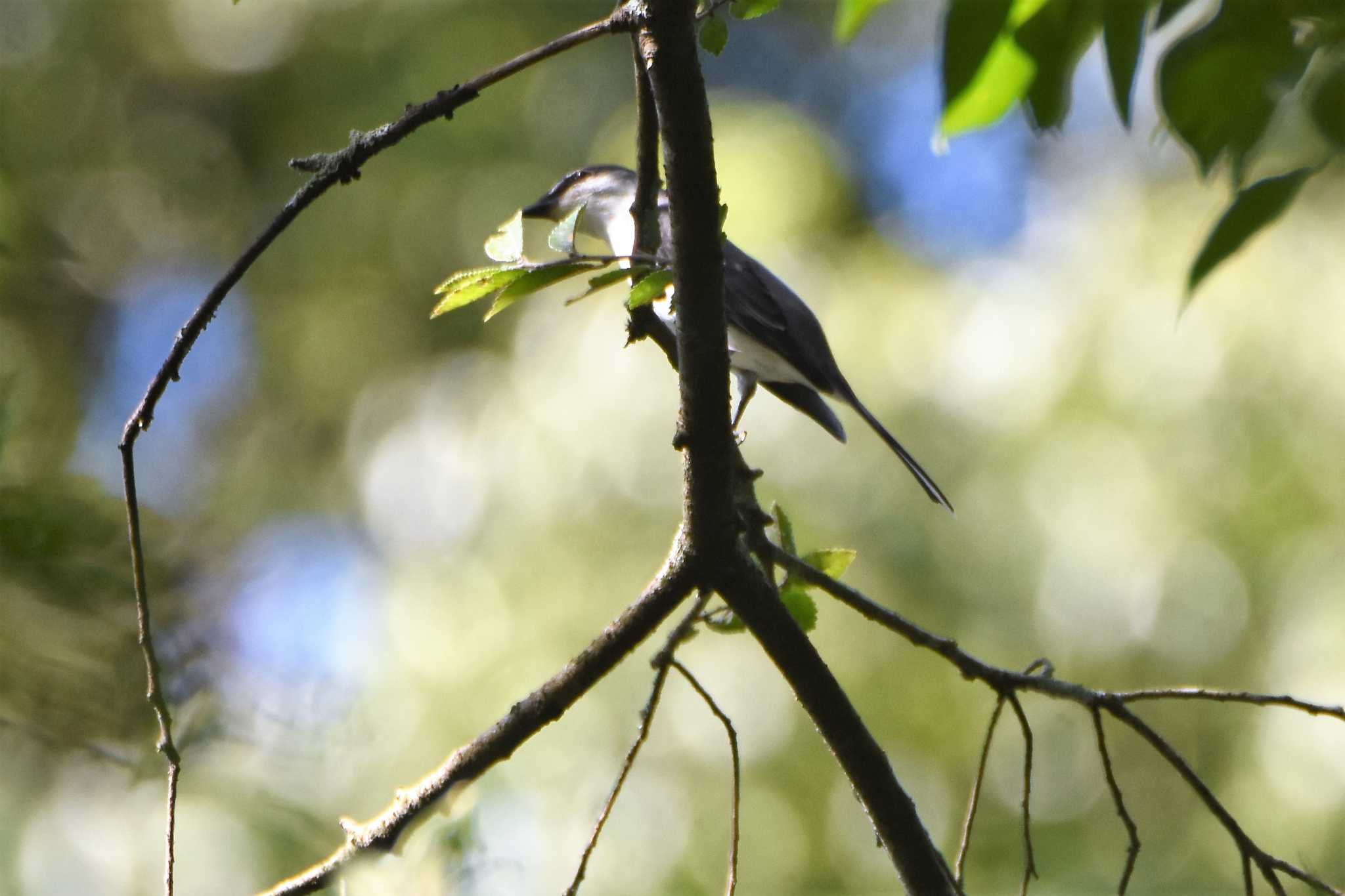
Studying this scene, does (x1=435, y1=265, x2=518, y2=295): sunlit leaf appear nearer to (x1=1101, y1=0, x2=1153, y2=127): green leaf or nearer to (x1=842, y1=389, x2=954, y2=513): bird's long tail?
(x1=1101, y1=0, x2=1153, y2=127): green leaf

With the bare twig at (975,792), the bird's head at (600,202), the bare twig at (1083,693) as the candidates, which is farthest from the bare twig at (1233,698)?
the bird's head at (600,202)

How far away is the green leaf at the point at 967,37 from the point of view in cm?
72

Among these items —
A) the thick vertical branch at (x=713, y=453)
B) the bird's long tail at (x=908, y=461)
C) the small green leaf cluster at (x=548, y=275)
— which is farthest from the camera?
the bird's long tail at (x=908, y=461)

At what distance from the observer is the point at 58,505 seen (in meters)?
1.41

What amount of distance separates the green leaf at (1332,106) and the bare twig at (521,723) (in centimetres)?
59

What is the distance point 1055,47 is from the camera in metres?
0.77

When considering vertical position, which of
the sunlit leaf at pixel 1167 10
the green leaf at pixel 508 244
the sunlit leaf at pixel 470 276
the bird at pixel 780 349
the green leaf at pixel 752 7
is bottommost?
the sunlit leaf at pixel 1167 10

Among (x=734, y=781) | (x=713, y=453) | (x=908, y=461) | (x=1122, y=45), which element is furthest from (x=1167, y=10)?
(x=908, y=461)

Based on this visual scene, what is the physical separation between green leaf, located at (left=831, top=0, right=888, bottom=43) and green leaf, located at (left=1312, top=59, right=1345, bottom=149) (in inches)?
9.5

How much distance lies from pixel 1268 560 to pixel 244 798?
110 inches

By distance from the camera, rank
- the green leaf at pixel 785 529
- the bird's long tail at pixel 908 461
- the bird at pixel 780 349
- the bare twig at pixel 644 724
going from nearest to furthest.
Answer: the bare twig at pixel 644 724 < the green leaf at pixel 785 529 < the bird's long tail at pixel 908 461 < the bird at pixel 780 349

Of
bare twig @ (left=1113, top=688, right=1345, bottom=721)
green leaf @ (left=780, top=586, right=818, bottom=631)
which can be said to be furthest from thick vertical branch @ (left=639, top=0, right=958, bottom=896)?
bare twig @ (left=1113, top=688, right=1345, bottom=721)

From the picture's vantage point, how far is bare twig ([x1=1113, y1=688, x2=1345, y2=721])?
42.8 inches

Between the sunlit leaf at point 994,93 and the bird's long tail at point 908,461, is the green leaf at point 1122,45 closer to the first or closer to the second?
the sunlit leaf at point 994,93
